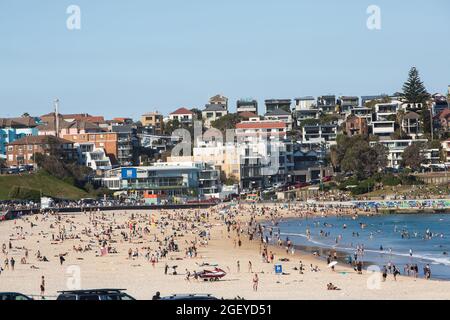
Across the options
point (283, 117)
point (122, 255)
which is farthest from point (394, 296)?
point (283, 117)

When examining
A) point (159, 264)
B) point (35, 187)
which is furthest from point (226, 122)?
point (159, 264)

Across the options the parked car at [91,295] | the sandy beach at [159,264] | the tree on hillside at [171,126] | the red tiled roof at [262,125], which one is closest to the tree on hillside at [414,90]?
the red tiled roof at [262,125]

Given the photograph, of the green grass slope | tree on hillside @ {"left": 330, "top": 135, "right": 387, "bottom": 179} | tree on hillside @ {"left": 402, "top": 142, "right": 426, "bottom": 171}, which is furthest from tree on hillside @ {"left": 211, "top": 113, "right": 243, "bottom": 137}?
the green grass slope

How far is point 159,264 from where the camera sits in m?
40.2

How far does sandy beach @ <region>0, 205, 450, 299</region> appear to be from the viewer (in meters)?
30.5

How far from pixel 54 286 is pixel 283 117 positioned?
98.8m

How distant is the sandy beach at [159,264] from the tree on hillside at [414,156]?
3158 cm

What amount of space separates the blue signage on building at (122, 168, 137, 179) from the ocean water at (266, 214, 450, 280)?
1045 inches

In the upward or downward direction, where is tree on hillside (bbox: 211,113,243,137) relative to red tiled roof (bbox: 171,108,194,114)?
downward

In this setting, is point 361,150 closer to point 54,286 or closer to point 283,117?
point 283,117

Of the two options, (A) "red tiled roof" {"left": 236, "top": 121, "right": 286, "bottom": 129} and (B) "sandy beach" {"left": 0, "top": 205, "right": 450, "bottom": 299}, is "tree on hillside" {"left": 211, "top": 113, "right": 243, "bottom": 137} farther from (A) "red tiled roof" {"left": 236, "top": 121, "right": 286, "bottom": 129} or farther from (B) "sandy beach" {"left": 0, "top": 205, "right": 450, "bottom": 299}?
(B) "sandy beach" {"left": 0, "top": 205, "right": 450, "bottom": 299}

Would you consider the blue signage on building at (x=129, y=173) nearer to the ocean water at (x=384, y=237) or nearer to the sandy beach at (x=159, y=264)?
the sandy beach at (x=159, y=264)

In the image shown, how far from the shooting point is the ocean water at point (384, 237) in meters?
42.4

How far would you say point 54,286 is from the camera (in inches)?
1227
